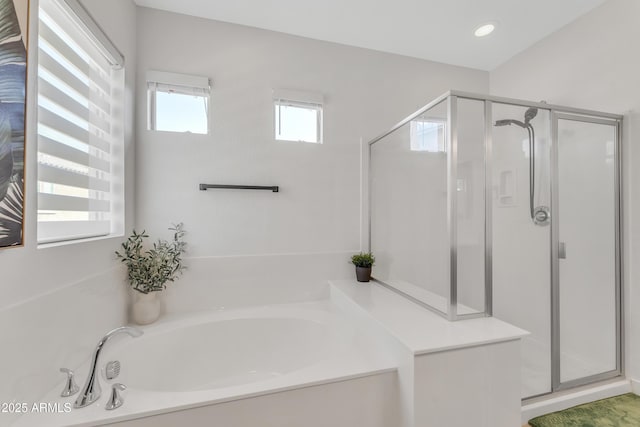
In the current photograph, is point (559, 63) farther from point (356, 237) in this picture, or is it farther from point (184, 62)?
point (184, 62)

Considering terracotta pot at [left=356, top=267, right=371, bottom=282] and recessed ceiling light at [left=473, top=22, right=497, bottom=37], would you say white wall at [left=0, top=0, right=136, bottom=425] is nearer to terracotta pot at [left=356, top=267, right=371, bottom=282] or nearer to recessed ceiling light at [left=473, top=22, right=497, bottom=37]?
terracotta pot at [left=356, top=267, right=371, bottom=282]

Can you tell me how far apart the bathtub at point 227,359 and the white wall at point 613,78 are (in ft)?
5.46

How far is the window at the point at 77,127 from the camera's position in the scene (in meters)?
1.11

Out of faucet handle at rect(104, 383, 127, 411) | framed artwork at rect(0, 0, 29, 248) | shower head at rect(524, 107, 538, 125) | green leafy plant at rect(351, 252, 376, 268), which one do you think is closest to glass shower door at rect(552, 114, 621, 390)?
shower head at rect(524, 107, 538, 125)

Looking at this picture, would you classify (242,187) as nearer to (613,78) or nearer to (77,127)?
(77,127)

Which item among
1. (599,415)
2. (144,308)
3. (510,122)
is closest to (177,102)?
→ (144,308)

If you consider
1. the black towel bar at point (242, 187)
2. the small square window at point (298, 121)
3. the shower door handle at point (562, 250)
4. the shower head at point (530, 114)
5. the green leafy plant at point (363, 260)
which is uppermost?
the small square window at point (298, 121)

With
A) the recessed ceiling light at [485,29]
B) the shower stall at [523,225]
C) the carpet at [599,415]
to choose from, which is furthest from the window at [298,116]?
the carpet at [599,415]

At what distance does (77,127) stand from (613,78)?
3092 millimetres

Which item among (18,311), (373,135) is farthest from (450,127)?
(18,311)

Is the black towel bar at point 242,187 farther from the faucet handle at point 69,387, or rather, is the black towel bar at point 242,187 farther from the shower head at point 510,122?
the shower head at point 510,122

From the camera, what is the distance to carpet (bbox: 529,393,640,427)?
4.65 ft

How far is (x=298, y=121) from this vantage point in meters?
2.17

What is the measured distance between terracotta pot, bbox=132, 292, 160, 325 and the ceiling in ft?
6.32
